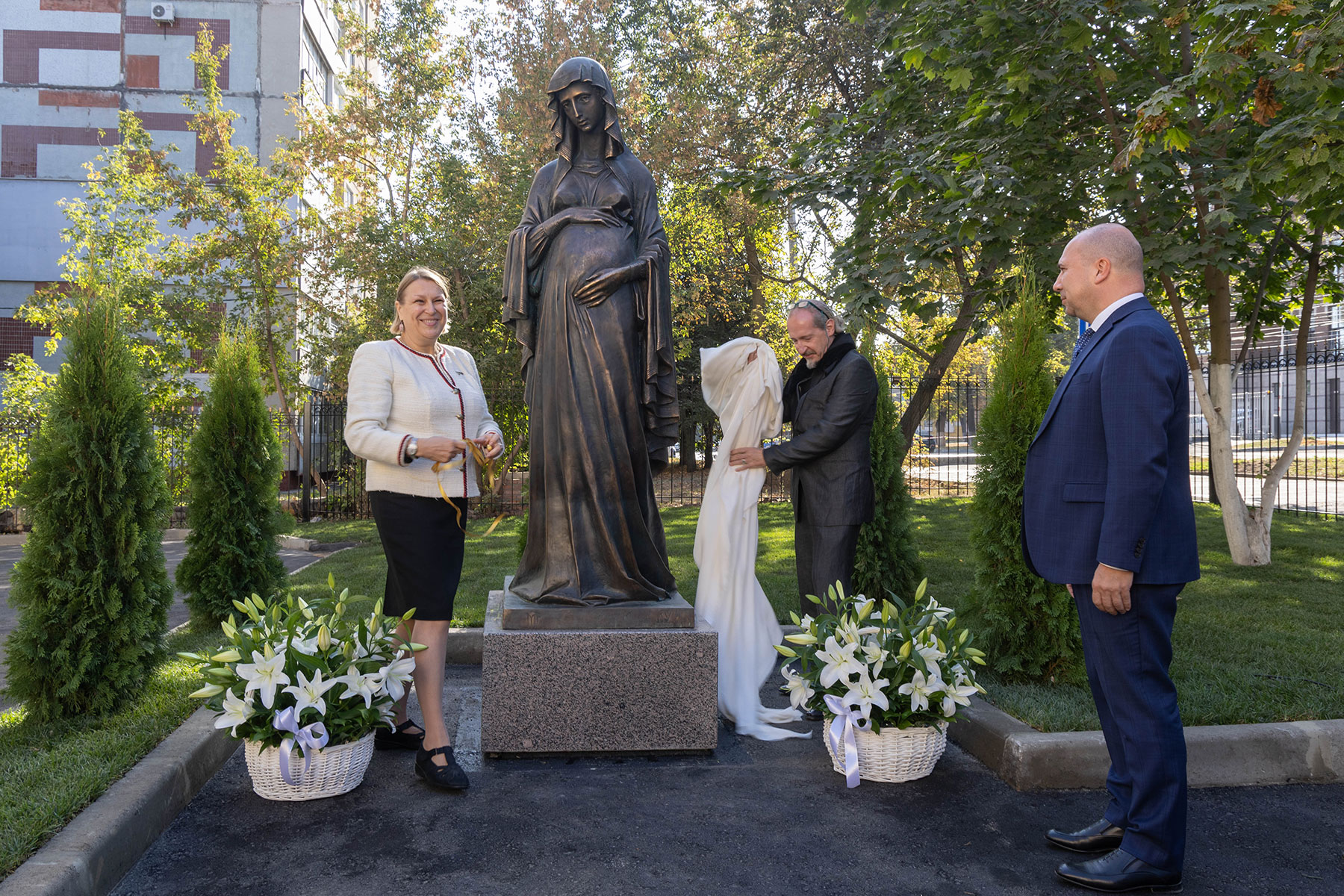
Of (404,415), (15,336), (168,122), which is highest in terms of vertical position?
(168,122)

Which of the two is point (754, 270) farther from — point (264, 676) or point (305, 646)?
point (264, 676)

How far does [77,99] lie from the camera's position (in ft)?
78.9

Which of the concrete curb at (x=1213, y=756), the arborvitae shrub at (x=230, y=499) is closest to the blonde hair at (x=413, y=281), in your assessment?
the concrete curb at (x=1213, y=756)

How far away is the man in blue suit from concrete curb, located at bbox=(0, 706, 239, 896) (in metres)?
3.20

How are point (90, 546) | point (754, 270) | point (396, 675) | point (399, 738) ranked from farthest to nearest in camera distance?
point (754, 270), point (90, 546), point (399, 738), point (396, 675)

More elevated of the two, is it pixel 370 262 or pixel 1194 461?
pixel 370 262

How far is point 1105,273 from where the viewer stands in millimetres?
3199

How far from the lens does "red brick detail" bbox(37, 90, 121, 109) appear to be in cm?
2398

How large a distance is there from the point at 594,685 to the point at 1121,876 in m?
2.25

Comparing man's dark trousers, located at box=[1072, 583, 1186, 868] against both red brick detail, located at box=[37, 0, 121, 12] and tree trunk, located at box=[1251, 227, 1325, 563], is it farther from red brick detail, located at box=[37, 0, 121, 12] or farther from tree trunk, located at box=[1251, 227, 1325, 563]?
red brick detail, located at box=[37, 0, 121, 12]

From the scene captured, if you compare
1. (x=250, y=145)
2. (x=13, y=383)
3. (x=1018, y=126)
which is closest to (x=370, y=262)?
(x=13, y=383)

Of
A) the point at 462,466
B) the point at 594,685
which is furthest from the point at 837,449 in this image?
the point at 462,466

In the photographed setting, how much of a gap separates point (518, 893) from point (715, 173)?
841 cm

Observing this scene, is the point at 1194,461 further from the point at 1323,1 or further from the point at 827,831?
the point at 827,831
